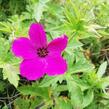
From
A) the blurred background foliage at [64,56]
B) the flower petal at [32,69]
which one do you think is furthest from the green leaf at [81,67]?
the flower petal at [32,69]

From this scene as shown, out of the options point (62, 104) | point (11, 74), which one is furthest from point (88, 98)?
point (11, 74)

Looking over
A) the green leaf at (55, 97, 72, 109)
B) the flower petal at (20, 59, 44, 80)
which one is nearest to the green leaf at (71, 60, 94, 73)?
the green leaf at (55, 97, 72, 109)

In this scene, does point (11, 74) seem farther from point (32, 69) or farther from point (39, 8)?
point (39, 8)

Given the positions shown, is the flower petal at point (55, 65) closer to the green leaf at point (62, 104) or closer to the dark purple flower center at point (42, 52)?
the dark purple flower center at point (42, 52)

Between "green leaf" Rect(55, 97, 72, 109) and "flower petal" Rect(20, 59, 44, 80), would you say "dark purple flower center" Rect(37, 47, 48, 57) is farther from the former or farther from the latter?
"green leaf" Rect(55, 97, 72, 109)

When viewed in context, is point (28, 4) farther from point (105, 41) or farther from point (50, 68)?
point (50, 68)

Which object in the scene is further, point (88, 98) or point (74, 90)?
point (88, 98)
